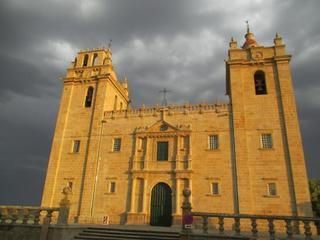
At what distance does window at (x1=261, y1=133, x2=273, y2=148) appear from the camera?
70.4 ft

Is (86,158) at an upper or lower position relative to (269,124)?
lower

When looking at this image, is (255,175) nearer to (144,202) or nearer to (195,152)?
(195,152)

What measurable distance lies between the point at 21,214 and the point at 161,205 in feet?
35.0

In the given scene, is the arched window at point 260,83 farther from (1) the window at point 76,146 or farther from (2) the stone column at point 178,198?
(1) the window at point 76,146

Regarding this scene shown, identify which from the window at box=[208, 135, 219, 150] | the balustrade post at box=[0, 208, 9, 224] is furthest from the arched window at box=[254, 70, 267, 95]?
the balustrade post at box=[0, 208, 9, 224]

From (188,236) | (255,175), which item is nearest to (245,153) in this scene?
(255,175)

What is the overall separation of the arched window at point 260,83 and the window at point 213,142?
19.2 feet

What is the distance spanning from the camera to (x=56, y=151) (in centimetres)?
2572

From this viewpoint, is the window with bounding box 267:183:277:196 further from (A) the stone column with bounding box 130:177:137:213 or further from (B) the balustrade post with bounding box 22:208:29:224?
(B) the balustrade post with bounding box 22:208:29:224

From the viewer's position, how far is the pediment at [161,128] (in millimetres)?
23516

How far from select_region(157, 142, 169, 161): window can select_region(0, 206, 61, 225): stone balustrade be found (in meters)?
10.6

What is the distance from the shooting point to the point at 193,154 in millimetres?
22469

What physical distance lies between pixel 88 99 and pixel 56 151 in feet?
21.2

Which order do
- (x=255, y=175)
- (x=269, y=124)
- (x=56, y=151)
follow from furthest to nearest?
(x=56, y=151) → (x=269, y=124) → (x=255, y=175)
